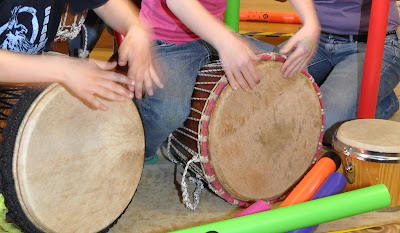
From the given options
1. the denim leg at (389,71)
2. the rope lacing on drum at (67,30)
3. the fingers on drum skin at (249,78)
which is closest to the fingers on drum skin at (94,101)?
the fingers on drum skin at (249,78)

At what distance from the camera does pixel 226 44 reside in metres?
1.31

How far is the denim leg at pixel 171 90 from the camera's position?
56.6 inches

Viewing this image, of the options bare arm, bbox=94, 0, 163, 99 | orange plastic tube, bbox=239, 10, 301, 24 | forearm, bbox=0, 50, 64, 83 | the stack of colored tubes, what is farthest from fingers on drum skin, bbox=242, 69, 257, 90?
orange plastic tube, bbox=239, 10, 301, 24

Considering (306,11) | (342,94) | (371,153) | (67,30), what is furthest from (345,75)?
(67,30)

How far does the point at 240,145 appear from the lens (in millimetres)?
1382

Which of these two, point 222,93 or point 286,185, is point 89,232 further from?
point 286,185

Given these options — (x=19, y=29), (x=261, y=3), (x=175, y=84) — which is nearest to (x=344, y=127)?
(x=175, y=84)

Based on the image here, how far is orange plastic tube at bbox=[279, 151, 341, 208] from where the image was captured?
1305 mm

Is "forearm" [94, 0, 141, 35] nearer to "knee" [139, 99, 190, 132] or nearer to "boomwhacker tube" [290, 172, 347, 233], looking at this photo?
"knee" [139, 99, 190, 132]

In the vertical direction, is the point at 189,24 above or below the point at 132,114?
above

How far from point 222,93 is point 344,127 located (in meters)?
0.35

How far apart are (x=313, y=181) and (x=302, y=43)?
1.21ft

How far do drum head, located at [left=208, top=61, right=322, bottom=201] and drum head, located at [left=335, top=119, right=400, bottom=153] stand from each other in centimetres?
12

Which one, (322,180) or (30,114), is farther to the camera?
(322,180)
